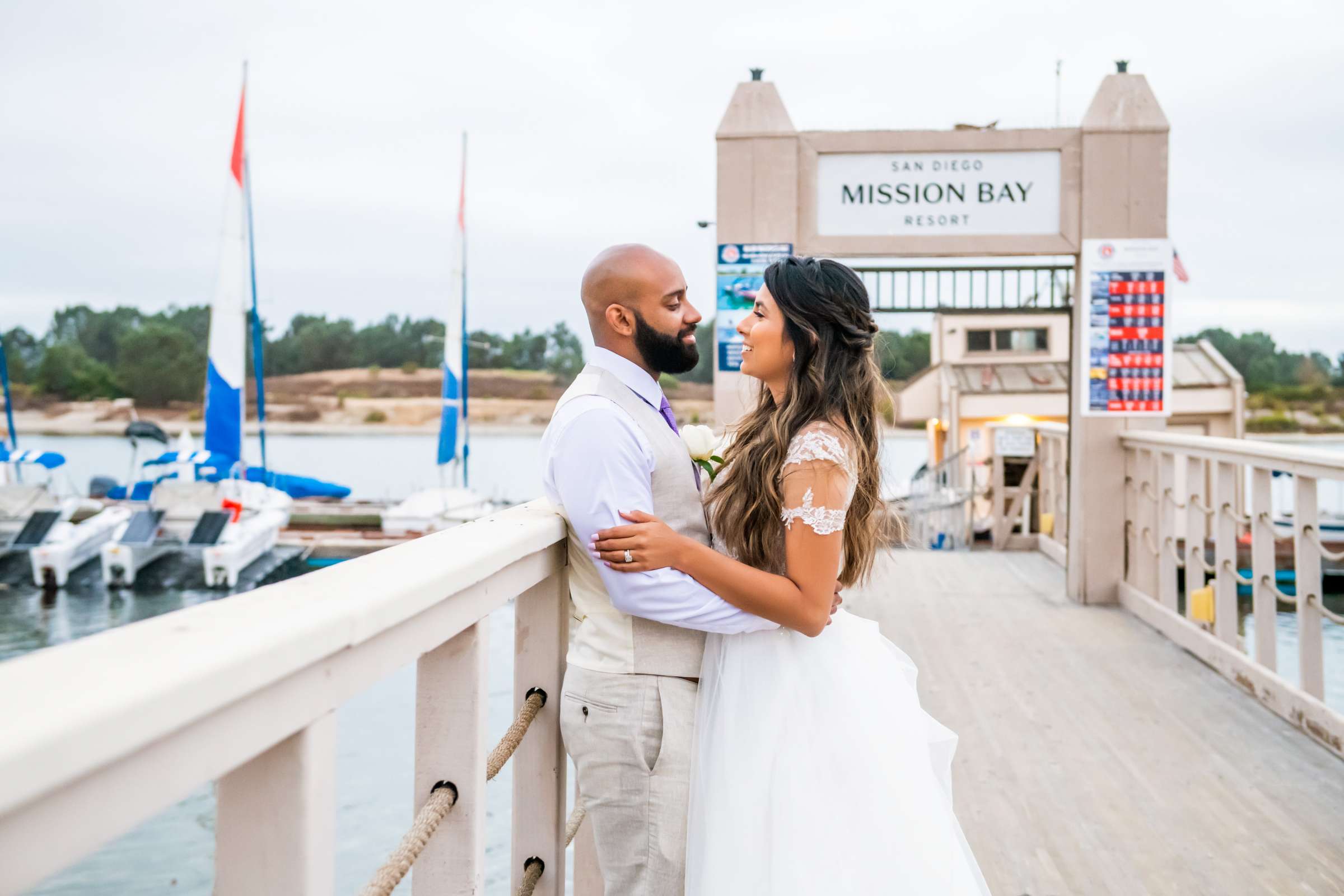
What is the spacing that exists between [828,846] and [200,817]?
10.4 metres

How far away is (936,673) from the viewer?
4863 mm

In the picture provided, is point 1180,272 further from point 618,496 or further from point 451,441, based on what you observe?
point 451,441

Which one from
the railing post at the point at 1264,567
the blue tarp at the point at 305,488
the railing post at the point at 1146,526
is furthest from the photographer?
the blue tarp at the point at 305,488

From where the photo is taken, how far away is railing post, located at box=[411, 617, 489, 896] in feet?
4.29

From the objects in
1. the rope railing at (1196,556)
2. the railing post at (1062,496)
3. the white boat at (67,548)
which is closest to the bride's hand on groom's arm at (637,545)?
the rope railing at (1196,556)

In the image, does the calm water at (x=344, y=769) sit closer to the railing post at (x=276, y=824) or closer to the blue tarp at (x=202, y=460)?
the railing post at (x=276, y=824)

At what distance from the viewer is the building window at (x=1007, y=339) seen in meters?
21.5

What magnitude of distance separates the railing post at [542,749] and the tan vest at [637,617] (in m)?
0.05

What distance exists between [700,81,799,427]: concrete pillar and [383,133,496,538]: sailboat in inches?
774

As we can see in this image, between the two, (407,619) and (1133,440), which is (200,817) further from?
(407,619)

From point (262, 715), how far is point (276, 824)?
13 cm

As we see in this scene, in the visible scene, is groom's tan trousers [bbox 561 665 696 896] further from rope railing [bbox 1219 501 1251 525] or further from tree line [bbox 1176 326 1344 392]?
tree line [bbox 1176 326 1344 392]

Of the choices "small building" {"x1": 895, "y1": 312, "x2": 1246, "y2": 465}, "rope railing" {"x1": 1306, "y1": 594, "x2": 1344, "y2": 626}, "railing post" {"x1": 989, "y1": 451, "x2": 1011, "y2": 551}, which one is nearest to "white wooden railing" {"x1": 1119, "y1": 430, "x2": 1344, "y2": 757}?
"rope railing" {"x1": 1306, "y1": 594, "x2": 1344, "y2": 626}

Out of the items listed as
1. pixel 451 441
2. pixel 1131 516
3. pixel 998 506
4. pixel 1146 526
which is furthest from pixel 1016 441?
pixel 451 441
